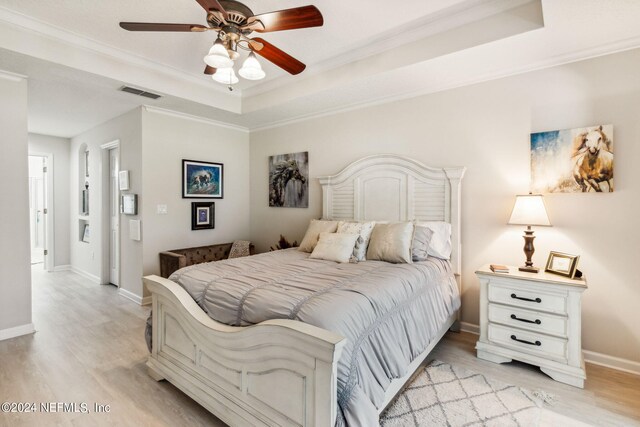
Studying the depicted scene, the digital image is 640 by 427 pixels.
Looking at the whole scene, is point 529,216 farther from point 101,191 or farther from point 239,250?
point 101,191

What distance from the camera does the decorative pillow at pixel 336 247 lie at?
9.33 ft

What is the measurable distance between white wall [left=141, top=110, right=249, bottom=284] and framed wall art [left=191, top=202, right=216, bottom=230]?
68 mm

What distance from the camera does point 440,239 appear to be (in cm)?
302

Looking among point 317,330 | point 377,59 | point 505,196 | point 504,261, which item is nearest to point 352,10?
point 377,59

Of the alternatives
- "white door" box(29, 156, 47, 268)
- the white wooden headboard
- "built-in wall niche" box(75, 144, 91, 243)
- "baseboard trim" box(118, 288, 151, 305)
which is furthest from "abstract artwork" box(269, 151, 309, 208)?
"white door" box(29, 156, 47, 268)

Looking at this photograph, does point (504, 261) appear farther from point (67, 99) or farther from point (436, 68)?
point (67, 99)

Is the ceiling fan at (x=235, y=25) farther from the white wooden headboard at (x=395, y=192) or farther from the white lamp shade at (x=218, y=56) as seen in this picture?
the white wooden headboard at (x=395, y=192)

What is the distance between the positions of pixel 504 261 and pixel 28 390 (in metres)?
3.93

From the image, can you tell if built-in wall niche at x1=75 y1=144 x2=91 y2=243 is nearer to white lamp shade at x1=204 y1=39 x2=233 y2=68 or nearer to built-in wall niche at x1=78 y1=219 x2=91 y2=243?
built-in wall niche at x1=78 y1=219 x2=91 y2=243

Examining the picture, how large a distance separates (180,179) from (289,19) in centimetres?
306

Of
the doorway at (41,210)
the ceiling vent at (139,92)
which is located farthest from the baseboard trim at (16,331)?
the ceiling vent at (139,92)

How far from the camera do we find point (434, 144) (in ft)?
10.8

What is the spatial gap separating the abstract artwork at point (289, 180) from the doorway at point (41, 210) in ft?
10.5

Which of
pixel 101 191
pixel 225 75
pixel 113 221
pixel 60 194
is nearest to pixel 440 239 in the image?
pixel 225 75
